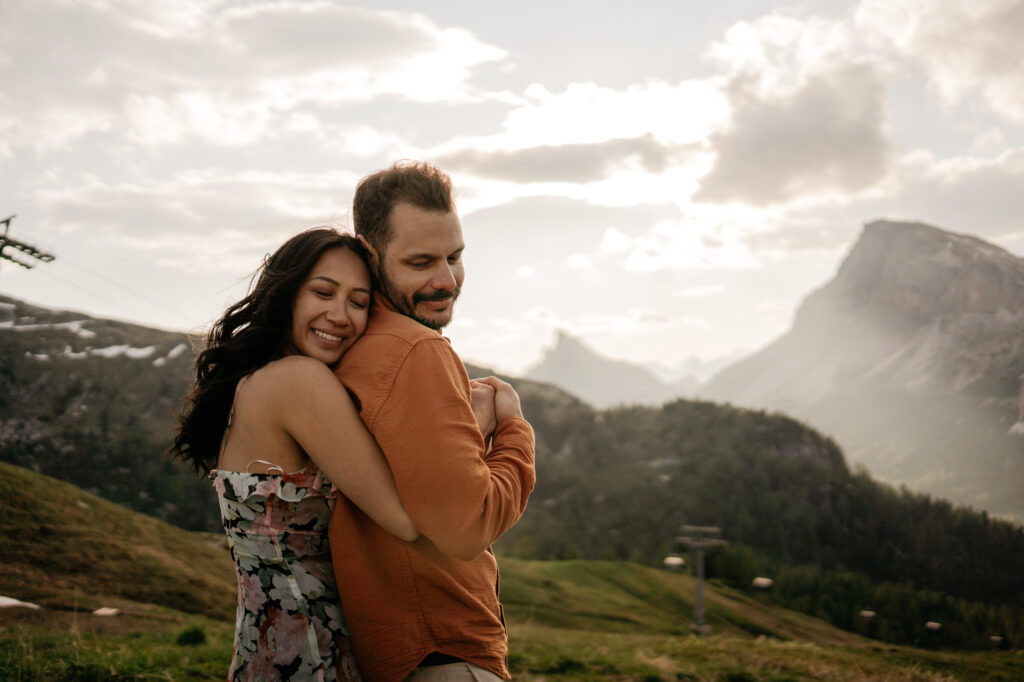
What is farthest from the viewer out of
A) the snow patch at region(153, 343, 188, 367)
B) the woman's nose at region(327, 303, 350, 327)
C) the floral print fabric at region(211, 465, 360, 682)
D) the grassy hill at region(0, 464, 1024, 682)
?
the snow patch at region(153, 343, 188, 367)

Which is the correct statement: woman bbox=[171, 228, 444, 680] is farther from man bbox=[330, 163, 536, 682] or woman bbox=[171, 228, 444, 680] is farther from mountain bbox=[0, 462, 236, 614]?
mountain bbox=[0, 462, 236, 614]

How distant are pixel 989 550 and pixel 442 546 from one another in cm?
11537

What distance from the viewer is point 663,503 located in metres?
106

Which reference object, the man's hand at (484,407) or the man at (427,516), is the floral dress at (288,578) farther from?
the man's hand at (484,407)

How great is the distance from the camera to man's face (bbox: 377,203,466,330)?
9.85 feet

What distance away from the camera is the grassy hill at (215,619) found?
8773mm

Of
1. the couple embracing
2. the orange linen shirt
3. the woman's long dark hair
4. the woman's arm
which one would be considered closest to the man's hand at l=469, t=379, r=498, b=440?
the couple embracing

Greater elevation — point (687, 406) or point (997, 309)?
point (997, 309)

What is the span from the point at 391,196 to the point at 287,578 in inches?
61.1

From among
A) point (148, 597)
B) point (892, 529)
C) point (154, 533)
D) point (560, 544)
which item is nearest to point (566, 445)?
point (560, 544)

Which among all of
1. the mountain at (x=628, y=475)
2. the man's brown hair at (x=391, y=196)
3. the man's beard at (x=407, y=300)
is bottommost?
the mountain at (x=628, y=475)

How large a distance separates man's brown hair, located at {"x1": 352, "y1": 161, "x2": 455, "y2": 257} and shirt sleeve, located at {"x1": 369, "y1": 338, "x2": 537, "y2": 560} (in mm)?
753

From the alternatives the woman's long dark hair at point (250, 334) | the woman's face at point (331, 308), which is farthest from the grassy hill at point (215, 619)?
the woman's face at point (331, 308)

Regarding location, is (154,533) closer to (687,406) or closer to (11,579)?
(11,579)
